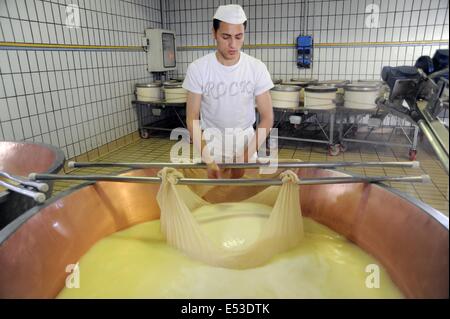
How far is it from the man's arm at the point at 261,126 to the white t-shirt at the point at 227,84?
0.16 feet

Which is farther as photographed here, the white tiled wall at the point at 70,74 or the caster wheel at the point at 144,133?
the caster wheel at the point at 144,133

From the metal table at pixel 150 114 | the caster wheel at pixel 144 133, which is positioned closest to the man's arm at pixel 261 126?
the metal table at pixel 150 114

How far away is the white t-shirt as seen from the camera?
6.03 ft

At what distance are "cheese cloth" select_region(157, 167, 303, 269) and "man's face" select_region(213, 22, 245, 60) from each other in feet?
2.37

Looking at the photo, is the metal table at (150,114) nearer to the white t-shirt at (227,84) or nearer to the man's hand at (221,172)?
the white t-shirt at (227,84)

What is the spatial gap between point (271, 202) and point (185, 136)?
12.1ft

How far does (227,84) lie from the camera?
6.07 ft

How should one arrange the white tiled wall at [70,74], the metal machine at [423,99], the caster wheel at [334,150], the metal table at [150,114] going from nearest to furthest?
the metal machine at [423,99] → the white tiled wall at [70,74] → the caster wheel at [334,150] → the metal table at [150,114]

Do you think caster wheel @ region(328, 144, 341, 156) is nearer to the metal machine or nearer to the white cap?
the white cap

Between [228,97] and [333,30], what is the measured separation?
391 centimetres

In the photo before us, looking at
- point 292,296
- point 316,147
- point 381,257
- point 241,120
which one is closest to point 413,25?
point 316,147

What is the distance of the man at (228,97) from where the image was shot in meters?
1.83

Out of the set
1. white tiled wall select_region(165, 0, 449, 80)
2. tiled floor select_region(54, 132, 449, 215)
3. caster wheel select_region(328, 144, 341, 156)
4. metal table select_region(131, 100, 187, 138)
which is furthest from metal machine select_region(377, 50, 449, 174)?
white tiled wall select_region(165, 0, 449, 80)

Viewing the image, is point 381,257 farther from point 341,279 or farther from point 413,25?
point 413,25
